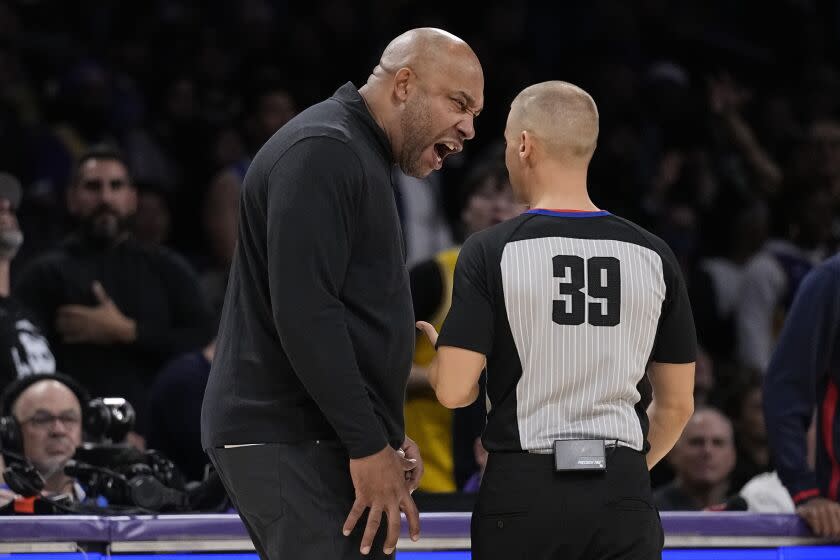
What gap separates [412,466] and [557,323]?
417 mm

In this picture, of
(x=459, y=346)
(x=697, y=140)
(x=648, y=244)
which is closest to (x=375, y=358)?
(x=459, y=346)

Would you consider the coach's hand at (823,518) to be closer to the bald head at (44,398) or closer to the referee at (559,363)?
the referee at (559,363)

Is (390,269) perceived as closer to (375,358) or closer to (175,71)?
(375,358)

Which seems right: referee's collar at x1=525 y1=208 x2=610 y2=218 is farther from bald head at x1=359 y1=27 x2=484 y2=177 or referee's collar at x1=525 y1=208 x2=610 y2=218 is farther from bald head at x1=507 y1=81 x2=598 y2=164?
bald head at x1=359 y1=27 x2=484 y2=177

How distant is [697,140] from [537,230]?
6.31 m

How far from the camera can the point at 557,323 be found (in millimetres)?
3016

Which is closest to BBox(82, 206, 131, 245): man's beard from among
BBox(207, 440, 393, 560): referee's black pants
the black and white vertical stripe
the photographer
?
the photographer

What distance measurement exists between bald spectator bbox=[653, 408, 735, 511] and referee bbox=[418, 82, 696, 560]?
3023 millimetres

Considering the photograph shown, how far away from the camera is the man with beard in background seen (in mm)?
5863

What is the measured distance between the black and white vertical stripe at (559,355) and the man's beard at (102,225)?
10.9 ft

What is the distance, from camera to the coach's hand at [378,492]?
114 inches

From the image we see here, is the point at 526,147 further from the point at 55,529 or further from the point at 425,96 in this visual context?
the point at 55,529

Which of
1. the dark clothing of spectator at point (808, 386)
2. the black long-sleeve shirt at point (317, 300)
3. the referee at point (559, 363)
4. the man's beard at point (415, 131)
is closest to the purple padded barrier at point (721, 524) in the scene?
the dark clothing of spectator at point (808, 386)

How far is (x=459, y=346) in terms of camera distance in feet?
9.92
